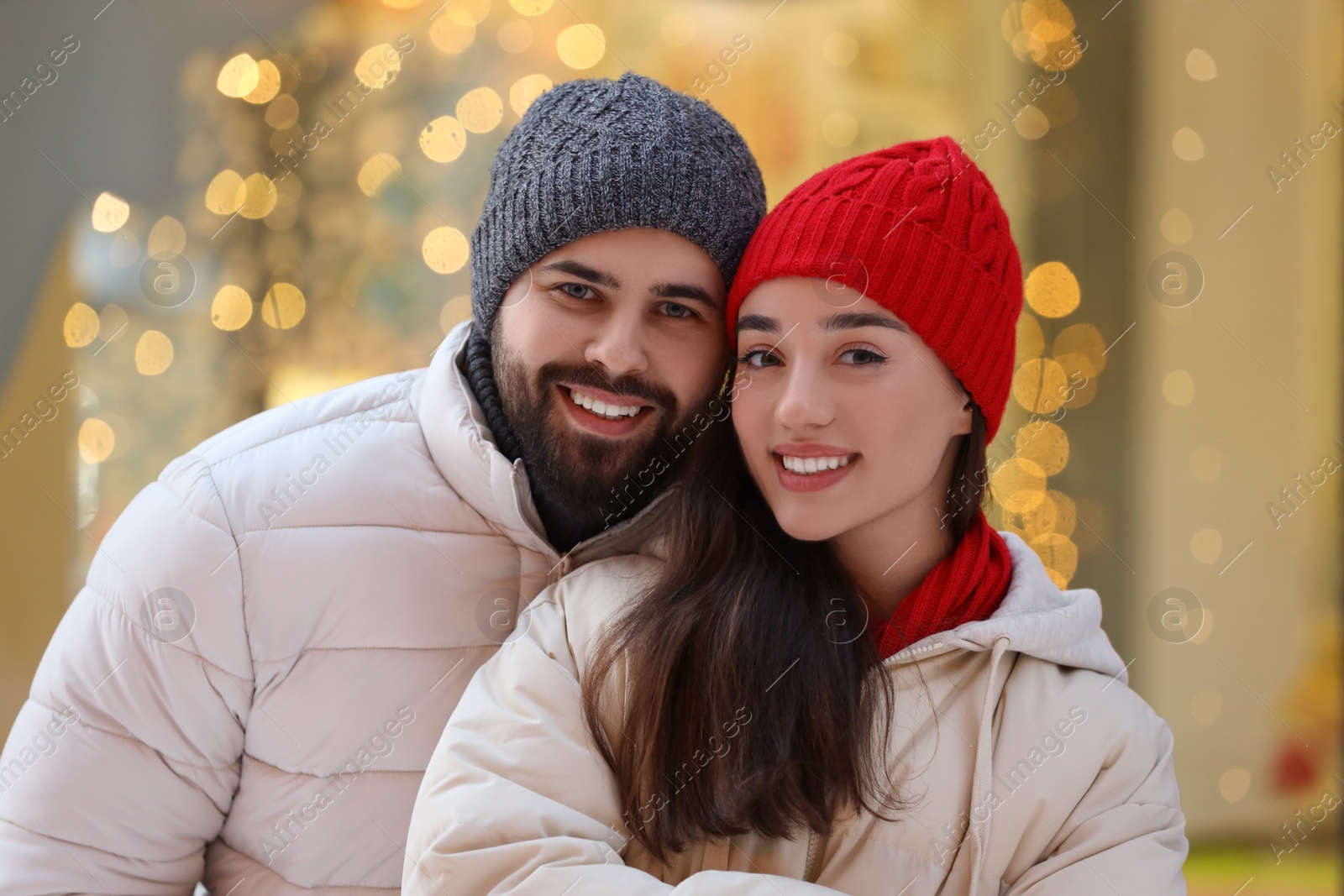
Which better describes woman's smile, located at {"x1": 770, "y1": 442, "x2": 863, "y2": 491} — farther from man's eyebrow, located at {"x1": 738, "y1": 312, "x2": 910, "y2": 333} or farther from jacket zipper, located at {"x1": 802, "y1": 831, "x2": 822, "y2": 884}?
jacket zipper, located at {"x1": 802, "y1": 831, "x2": 822, "y2": 884}

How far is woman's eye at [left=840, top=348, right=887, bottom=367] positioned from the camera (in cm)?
113

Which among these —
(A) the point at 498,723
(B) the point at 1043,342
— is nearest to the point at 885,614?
(A) the point at 498,723

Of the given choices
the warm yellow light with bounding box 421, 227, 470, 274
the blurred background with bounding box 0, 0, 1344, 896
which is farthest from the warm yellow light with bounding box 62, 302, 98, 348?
the warm yellow light with bounding box 421, 227, 470, 274

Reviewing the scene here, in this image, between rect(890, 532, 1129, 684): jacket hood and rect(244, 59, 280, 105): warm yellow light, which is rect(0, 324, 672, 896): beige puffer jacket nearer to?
rect(890, 532, 1129, 684): jacket hood

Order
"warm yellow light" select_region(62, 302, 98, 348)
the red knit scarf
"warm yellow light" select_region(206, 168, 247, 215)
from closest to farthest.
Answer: the red knit scarf
"warm yellow light" select_region(62, 302, 98, 348)
"warm yellow light" select_region(206, 168, 247, 215)

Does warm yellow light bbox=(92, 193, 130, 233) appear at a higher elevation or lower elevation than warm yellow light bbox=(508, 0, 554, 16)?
lower

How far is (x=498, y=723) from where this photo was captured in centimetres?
103

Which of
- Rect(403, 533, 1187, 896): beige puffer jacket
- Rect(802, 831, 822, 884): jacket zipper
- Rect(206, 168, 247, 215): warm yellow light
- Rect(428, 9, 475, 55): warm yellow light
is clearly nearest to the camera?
Rect(403, 533, 1187, 896): beige puffer jacket

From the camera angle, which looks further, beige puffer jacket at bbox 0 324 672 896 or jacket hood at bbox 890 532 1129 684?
beige puffer jacket at bbox 0 324 672 896

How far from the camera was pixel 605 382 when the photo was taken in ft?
4.21

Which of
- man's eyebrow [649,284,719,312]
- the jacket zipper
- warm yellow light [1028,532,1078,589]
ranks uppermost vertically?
man's eyebrow [649,284,719,312]

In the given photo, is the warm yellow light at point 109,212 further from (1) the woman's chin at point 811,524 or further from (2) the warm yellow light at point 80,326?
(1) the woman's chin at point 811,524

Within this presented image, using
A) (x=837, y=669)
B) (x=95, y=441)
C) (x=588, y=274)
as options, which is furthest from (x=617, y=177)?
(x=95, y=441)

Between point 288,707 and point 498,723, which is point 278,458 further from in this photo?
point 498,723
